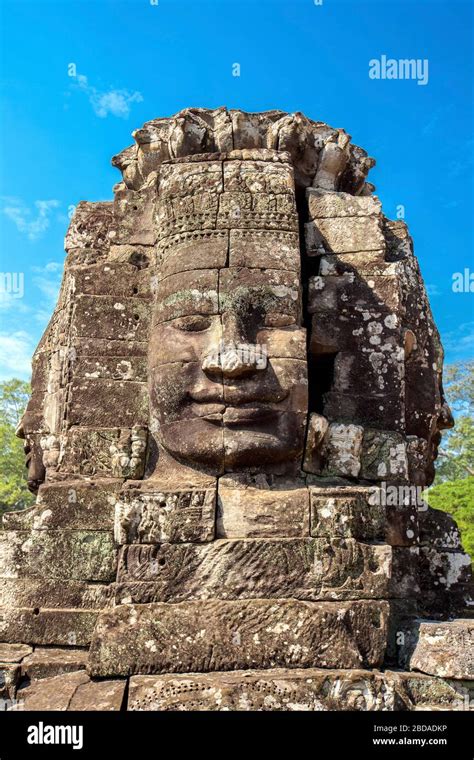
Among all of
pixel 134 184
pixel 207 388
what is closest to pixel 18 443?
pixel 134 184

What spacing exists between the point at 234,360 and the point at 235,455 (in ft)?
2.26

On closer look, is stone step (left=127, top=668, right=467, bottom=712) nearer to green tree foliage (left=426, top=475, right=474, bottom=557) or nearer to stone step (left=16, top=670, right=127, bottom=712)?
stone step (left=16, top=670, right=127, bottom=712)

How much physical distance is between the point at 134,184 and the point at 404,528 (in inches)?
165

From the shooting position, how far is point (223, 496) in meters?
5.10

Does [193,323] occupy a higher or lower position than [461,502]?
higher

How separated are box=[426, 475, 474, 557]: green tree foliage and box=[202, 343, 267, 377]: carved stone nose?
1531 centimetres

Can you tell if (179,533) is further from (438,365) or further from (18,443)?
(18,443)

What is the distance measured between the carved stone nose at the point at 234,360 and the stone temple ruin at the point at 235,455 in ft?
0.05

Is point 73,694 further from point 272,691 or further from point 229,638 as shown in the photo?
point 272,691

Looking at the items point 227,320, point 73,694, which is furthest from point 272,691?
point 227,320

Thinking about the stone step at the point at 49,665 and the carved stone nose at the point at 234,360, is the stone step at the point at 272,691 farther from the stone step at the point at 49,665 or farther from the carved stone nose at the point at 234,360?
the carved stone nose at the point at 234,360

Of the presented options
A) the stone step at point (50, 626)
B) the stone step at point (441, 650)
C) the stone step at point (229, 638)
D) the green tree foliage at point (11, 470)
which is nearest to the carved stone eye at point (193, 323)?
the stone step at point (229, 638)

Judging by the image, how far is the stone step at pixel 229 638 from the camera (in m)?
4.60

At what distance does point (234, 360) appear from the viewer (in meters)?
5.11
